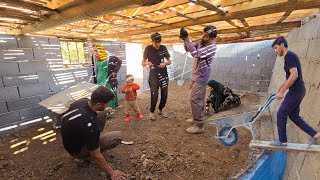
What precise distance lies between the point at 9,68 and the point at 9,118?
3.26 ft

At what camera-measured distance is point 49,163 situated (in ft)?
9.40

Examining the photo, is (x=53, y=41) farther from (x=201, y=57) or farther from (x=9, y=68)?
(x=201, y=57)

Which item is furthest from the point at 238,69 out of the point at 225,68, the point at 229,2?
the point at 229,2

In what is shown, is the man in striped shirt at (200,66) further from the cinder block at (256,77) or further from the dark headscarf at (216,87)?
the cinder block at (256,77)

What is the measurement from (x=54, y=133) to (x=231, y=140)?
3381 millimetres

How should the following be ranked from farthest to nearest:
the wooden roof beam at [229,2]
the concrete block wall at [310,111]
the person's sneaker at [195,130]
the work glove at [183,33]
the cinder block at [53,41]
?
the cinder block at [53,41], the person's sneaker at [195,130], the work glove at [183,33], the wooden roof beam at [229,2], the concrete block wall at [310,111]

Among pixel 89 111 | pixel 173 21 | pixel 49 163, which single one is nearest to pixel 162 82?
pixel 173 21

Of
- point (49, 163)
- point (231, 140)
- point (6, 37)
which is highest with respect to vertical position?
point (6, 37)

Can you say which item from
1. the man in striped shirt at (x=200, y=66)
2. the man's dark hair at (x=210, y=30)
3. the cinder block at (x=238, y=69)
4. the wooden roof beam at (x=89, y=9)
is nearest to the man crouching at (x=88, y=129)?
the wooden roof beam at (x=89, y=9)

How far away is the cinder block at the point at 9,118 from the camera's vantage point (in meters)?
3.72

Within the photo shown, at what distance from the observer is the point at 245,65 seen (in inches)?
326

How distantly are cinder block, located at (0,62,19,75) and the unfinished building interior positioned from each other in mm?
15

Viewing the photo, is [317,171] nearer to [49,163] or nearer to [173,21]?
[173,21]

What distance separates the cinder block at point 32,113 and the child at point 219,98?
4.07 meters
